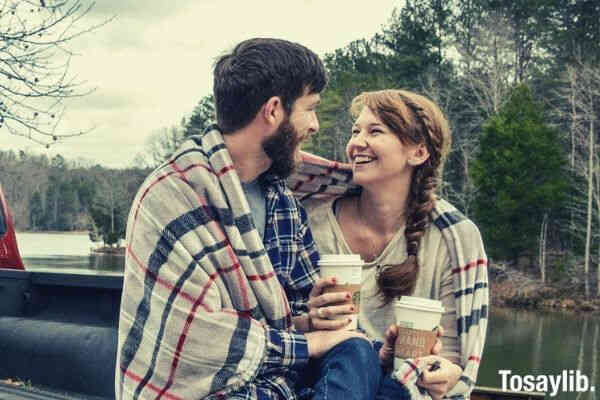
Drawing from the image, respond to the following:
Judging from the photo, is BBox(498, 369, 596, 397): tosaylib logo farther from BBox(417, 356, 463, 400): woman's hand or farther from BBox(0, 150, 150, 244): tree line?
BBox(0, 150, 150, 244): tree line

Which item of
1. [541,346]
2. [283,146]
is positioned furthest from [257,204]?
[541,346]

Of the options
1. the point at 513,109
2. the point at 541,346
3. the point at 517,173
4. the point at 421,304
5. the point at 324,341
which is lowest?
the point at 541,346

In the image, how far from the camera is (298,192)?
2.78 m

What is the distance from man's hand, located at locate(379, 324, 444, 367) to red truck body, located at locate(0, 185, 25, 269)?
318cm

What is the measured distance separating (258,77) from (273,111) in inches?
4.1

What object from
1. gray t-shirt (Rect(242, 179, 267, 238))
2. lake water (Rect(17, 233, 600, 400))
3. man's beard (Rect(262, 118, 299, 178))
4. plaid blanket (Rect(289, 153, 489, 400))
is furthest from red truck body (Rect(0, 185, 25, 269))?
lake water (Rect(17, 233, 600, 400))

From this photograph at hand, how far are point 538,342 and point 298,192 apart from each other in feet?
62.1

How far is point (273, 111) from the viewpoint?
2.25 metres

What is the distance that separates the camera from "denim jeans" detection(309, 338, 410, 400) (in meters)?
2.01

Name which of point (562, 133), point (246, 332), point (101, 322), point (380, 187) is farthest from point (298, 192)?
point (562, 133)

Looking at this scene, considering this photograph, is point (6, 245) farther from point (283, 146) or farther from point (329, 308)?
point (329, 308)

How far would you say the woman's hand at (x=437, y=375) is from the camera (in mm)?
2230

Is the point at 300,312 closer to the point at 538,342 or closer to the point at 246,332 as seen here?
the point at 246,332

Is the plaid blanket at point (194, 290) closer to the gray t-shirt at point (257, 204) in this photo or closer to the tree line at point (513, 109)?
the gray t-shirt at point (257, 204)
